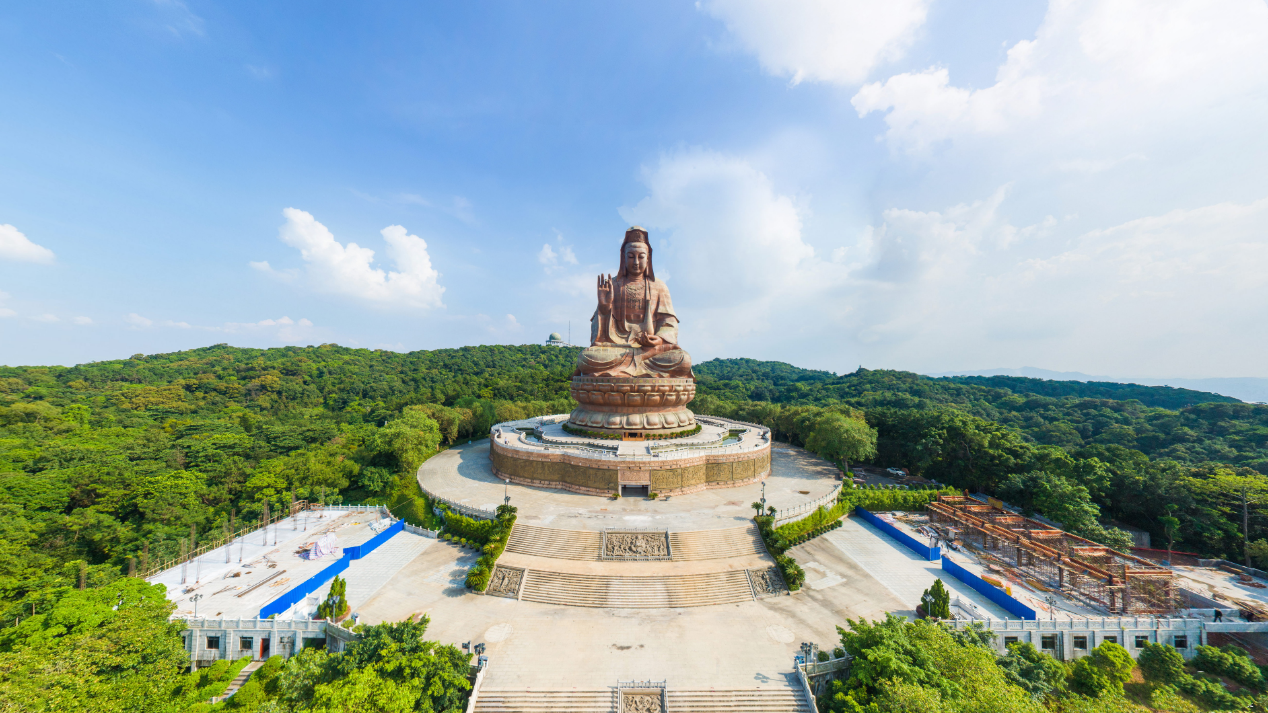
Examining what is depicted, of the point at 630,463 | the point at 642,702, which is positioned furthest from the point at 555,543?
the point at 642,702

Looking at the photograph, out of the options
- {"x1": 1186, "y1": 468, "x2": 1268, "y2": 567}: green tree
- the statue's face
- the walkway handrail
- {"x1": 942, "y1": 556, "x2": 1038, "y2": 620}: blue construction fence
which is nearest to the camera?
{"x1": 942, "y1": 556, "x2": 1038, "y2": 620}: blue construction fence

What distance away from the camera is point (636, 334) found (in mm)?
30281

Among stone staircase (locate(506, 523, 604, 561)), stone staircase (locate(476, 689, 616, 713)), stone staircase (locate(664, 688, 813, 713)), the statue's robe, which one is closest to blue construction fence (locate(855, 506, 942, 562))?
stone staircase (locate(664, 688, 813, 713))

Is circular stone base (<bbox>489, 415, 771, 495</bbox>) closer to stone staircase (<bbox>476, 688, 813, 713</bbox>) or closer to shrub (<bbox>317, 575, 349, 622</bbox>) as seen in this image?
shrub (<bbox>317, 575, 349, 622</bbox>)

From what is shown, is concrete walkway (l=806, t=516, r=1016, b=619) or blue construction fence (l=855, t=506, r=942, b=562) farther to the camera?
blue construction fence (l=855, t=506, r=942, b=562)

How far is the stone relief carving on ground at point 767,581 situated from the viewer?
16.5 m

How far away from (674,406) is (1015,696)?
67.1 ft

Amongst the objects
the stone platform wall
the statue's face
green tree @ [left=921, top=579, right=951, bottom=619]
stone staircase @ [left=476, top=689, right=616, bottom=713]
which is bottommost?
stone staircase @ [left=476, top=689, right=616, bottom=713]

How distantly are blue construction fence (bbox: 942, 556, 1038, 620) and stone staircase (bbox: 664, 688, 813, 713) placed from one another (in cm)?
914

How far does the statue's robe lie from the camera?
28.6 meters

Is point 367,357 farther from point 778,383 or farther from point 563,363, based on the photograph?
point 778,383

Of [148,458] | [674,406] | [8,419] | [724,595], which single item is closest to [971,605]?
[724,595]

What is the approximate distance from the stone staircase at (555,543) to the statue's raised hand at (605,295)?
1575cm

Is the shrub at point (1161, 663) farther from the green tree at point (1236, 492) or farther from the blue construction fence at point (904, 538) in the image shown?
the green tree at point (1236, 492)
